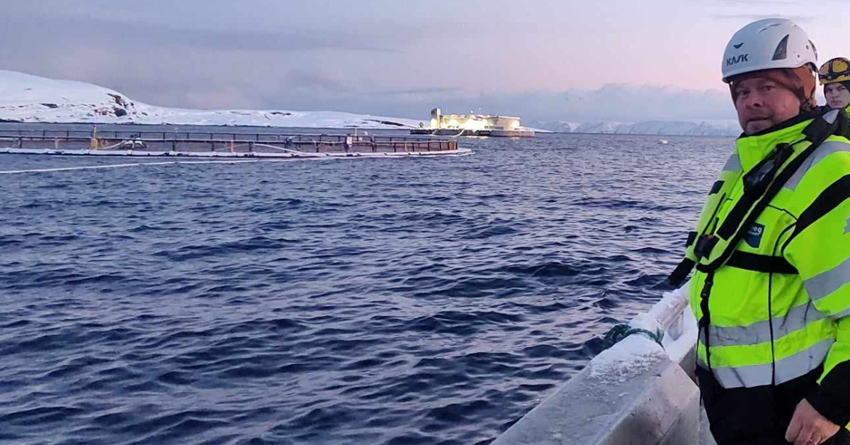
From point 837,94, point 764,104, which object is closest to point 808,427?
point 764,104

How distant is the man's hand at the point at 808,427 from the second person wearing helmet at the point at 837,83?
2.65 m

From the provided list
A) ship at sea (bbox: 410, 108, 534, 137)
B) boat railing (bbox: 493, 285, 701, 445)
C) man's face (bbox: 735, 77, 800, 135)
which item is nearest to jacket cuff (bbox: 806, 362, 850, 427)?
man's face (bbox: 735, 77, 800, 135)

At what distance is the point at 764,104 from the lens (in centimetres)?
238

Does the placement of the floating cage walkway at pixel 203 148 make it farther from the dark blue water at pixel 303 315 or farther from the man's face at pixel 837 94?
the man's face at pixel 837 94

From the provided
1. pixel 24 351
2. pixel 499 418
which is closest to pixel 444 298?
pixel 499 418

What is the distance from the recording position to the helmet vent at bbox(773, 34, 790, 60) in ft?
7.61

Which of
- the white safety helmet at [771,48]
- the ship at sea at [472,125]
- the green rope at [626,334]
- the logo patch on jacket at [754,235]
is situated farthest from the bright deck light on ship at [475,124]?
the logo patch on jacket at [754,235]

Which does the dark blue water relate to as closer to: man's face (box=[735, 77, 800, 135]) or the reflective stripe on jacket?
the reflective stripe on jacket

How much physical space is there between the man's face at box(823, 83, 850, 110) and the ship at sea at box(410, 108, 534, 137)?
157211 mm

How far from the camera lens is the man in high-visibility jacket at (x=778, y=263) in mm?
2076

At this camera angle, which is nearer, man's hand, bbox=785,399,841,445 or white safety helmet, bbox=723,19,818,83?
man's hand, bbox=785,399,841,445

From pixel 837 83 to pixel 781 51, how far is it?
2242 mm

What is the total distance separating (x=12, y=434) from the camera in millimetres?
6859

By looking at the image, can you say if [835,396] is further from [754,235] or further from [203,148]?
[203,148]
